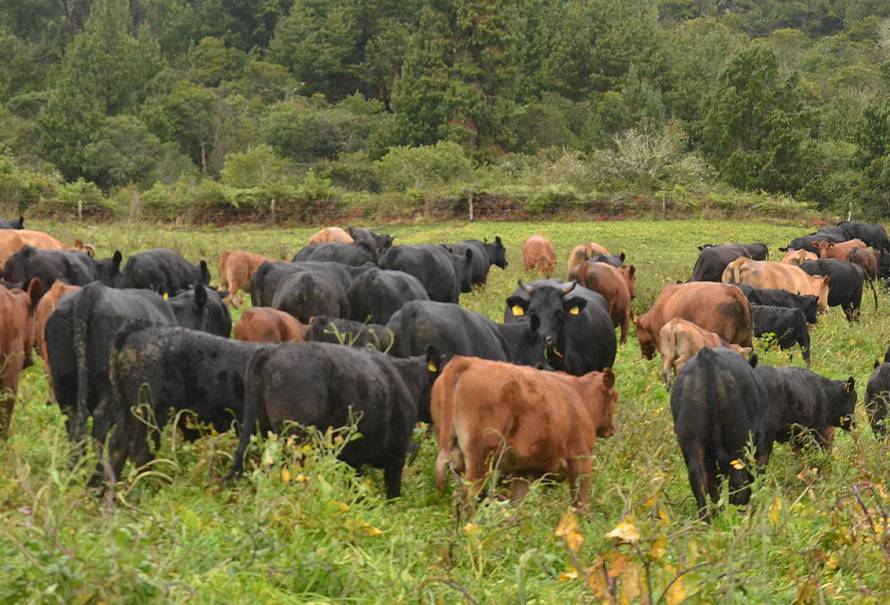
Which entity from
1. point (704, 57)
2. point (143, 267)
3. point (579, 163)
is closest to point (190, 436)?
point (143, 267)

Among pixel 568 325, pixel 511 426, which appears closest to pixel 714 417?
pixel 511 426

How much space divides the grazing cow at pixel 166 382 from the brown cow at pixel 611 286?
856 cm

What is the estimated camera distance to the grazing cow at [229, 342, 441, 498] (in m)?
6.34

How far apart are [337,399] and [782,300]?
36.4 feet

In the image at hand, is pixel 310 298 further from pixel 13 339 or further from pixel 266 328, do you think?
pixel 13 339

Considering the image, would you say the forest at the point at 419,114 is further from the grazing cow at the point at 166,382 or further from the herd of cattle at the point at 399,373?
the grazing cow at the point at 166,382

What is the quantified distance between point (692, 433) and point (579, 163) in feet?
131

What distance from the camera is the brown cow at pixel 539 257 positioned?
23656mm

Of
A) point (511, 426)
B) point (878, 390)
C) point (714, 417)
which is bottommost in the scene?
point (878, 390)

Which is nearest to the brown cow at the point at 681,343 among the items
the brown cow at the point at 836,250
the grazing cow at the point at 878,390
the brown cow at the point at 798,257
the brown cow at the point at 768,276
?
the grazing cow at the point at 878,390

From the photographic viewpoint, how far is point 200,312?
34.4 feet

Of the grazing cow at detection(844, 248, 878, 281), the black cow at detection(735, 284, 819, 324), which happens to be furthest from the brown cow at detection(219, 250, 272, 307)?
the grazing cow at detection(844, 248, 878, 281)

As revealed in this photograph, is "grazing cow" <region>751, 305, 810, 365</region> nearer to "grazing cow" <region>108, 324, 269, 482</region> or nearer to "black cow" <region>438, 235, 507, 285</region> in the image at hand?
"black cow" <region>438, 235, 507, 285</region>

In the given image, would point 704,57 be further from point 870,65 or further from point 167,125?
point 167,125
